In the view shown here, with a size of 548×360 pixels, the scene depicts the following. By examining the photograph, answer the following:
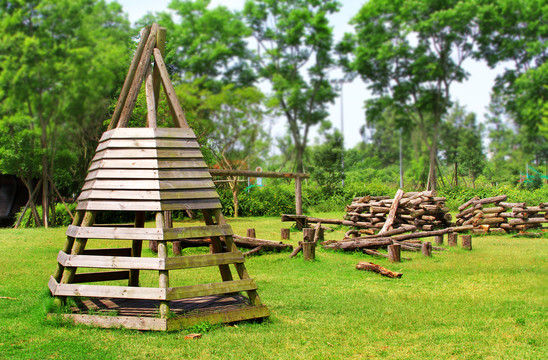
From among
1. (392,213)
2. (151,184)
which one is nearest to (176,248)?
(151,184)

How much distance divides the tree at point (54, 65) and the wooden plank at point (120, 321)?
52.1 feet

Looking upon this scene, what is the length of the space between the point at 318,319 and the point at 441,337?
5.47 feet

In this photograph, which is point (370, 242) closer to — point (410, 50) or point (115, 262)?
point (115, 262)

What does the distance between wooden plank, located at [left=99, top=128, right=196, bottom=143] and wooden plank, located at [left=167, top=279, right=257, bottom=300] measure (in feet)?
6.89

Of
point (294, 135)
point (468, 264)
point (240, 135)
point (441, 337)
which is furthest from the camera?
point (294, 135)

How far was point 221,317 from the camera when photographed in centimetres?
623

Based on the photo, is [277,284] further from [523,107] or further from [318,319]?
[523,107]

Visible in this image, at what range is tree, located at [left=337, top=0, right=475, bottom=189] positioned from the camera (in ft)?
127

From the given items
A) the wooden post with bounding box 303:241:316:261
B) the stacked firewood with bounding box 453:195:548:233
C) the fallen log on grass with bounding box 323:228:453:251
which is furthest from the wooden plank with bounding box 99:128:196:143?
the stacked firewood with bounding box 453:195:548:233

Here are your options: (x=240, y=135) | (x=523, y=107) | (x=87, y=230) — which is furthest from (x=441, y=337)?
(x=523, y=107)

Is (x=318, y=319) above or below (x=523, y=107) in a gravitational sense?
below

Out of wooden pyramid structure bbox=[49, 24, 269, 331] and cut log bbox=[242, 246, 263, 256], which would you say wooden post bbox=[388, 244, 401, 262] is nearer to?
cut log bbox=[242, 246, 263, 256]

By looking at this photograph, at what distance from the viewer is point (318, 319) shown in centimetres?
684

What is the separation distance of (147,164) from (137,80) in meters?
1.54
